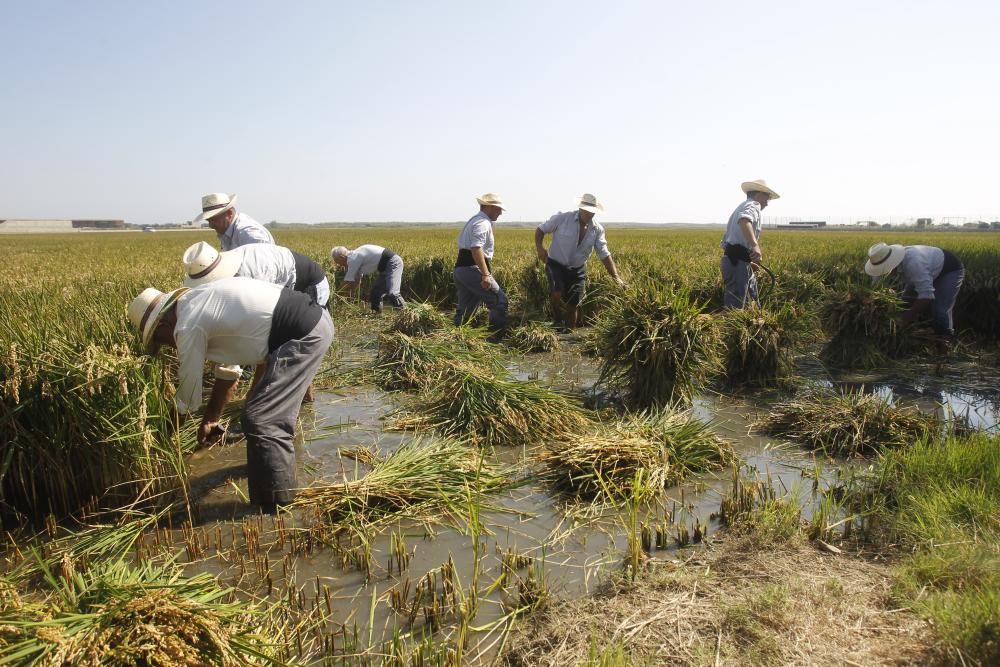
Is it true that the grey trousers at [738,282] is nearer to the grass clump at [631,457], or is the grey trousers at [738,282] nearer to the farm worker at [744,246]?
the farm worker at [744,246]

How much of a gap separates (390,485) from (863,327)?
5712 millimetres

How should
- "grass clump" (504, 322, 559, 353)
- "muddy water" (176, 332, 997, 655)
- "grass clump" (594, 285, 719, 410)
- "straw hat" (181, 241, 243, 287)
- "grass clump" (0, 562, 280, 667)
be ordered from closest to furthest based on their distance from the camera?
"grass clump" (0, 562, 280, 667), "muddy water" (176, 332, 997, 655), "straw hat" (181, 241, 243, 287), "grass clump" (594, 285, 719, 410), "grass clump" (504, 322, 559, 353)

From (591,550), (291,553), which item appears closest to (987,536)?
(591,550)

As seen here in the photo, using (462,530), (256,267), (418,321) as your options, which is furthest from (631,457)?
(418,321)

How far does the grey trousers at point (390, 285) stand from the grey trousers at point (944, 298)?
672 centimetres

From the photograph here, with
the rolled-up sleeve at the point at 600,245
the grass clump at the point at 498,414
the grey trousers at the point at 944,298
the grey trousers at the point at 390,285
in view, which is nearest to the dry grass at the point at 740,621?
the grass clump at the point at 498,414

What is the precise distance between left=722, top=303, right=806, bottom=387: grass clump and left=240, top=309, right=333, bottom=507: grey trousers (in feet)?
12.9

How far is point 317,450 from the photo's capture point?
4516 mm

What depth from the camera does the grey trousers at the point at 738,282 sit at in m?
7.09

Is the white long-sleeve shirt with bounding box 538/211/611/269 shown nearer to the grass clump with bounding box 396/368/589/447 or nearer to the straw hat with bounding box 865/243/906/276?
the straw hat with bounding box 865/243/906/276

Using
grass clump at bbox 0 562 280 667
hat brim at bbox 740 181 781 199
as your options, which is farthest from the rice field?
hat brim at bbox 740 181 781 199

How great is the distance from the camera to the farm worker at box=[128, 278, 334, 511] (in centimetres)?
327

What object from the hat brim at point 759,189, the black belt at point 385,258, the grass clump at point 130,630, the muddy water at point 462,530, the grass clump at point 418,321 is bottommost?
the muddy water at point 462,530

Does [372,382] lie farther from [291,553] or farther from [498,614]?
[498,614]
